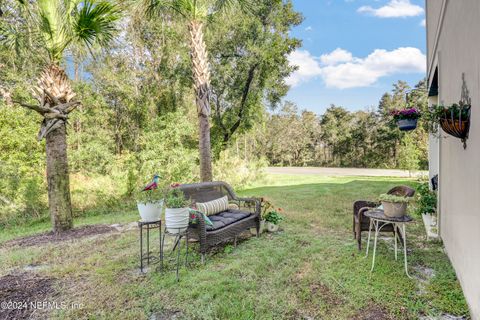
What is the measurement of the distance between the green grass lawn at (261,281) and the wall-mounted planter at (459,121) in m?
1.59

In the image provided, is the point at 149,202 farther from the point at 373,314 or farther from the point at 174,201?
the point at 373,314

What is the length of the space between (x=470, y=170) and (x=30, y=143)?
1006cm

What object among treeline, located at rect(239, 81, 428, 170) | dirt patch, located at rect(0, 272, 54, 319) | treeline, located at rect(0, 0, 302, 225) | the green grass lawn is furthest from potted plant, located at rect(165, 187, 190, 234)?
treeline, located at rect(239, 81, 428, 170)

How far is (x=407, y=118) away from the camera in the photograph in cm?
392

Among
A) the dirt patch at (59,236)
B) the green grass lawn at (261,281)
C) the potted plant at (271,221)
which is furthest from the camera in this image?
the potted plant at (271,221)

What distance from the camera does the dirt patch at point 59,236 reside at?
479cm

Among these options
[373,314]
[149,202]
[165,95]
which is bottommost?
[373,314]

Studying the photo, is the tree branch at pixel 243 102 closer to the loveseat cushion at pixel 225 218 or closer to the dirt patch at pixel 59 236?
the dirt patch at pixel 59 236

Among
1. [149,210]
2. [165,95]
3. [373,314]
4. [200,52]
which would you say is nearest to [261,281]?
[373,314]

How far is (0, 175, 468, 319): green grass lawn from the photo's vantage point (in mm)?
2559

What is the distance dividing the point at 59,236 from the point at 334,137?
78.9 ft

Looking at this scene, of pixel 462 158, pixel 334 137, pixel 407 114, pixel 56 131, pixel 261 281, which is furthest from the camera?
pixel 334 137

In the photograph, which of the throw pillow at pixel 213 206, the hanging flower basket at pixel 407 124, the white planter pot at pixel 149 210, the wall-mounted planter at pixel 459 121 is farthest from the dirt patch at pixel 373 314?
the hanging flower basket at pixel 407 124

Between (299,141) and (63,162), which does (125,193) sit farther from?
(299,141)
